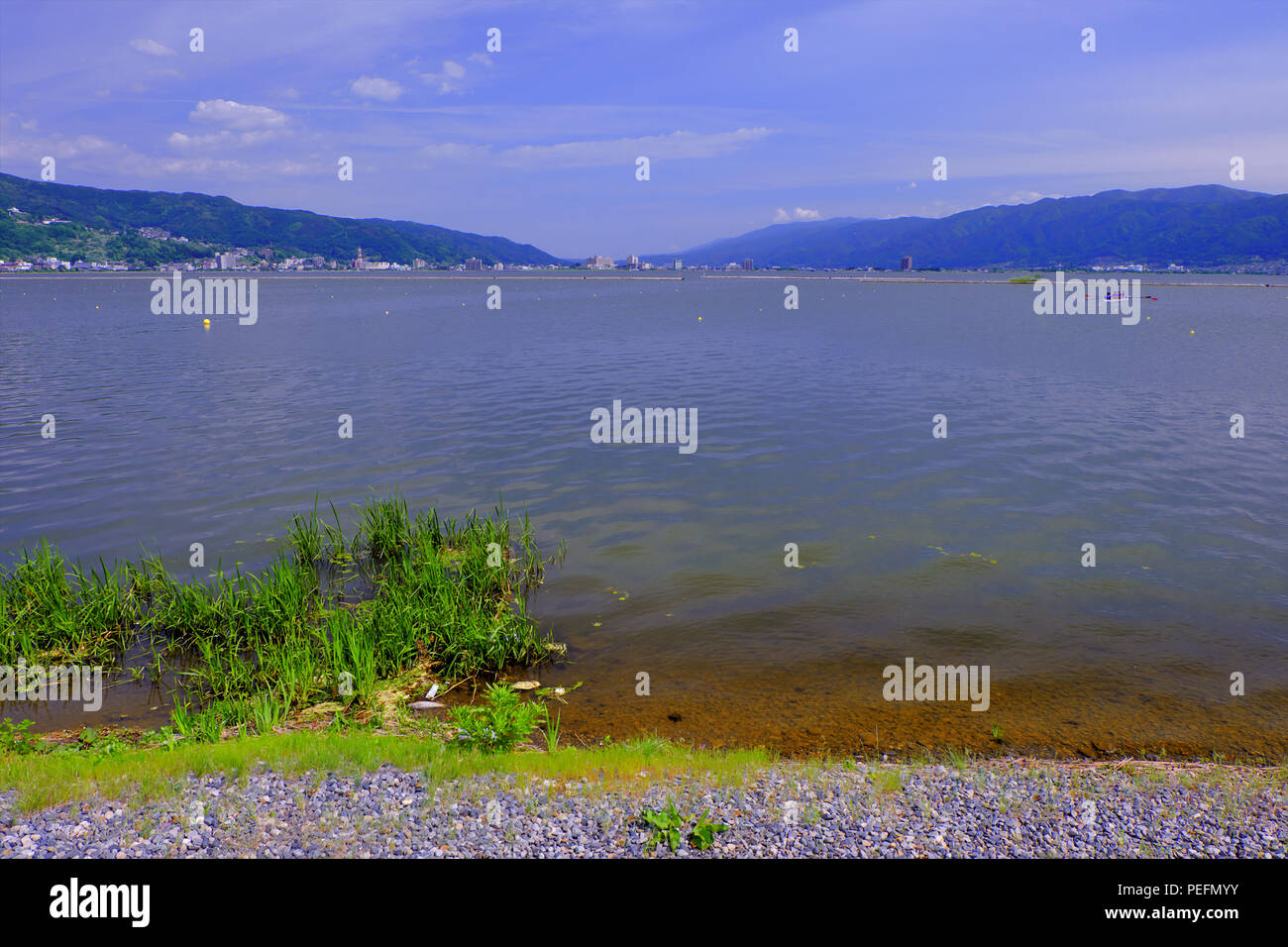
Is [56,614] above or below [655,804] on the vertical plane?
above

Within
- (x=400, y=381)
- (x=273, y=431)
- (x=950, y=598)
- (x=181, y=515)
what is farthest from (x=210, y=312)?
(x=950, y=598)

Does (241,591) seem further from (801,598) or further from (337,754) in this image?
(801,598)

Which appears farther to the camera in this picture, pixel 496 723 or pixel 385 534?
pixel 385 534

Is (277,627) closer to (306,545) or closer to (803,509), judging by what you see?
(306,545)

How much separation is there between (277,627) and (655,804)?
8.71 meters

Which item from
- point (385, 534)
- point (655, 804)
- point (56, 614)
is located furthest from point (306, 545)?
point (655, 804)

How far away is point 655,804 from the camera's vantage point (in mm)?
7887

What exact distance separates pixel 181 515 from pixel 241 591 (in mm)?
7469

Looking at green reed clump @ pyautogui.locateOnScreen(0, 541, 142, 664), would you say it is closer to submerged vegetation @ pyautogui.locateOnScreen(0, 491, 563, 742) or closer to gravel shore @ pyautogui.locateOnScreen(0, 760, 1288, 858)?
submerged vegetation @ pyautogui.locateOnScreen(0, 491, 563, 742)

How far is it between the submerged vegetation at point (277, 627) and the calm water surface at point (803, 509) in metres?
1.09

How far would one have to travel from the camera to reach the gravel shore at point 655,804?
703 cm

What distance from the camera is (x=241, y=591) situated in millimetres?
14516

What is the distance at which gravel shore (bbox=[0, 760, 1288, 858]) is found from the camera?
7.03m

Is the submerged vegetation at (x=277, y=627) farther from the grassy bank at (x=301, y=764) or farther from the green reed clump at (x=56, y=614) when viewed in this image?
the grassy bank at (x=301, y=764)
